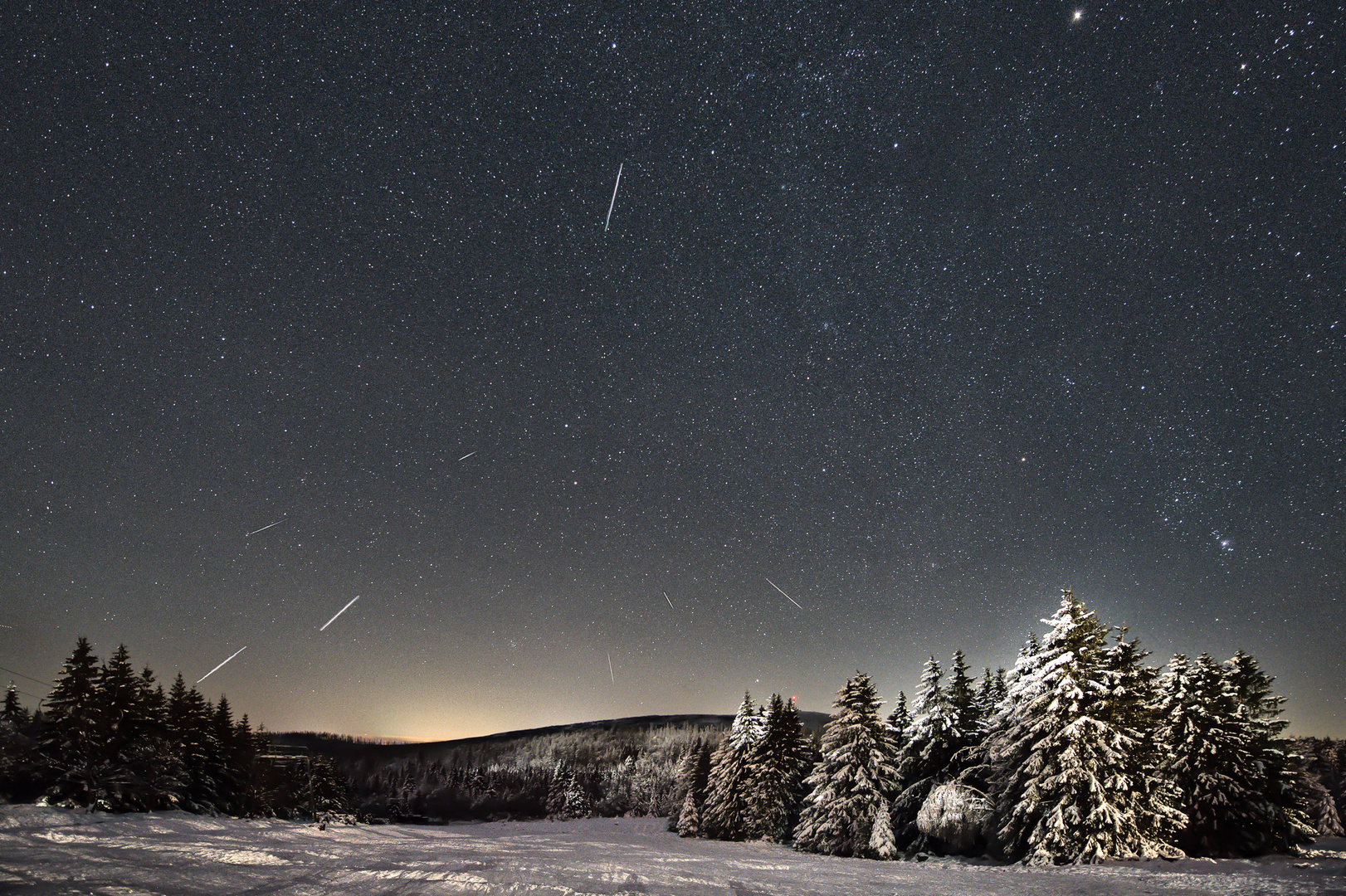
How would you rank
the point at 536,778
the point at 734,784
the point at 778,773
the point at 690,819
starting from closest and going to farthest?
the point at 778,773, the point at 734,784, the point at 690,819, the point at 536,778

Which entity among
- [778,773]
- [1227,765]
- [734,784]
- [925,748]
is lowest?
[734,784]

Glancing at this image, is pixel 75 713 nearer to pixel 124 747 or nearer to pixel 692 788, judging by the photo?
pixel 124 747

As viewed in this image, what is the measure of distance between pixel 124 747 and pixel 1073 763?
44.2m

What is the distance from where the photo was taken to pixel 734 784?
43.8m

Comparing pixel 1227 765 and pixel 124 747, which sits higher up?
pixel 1227 765

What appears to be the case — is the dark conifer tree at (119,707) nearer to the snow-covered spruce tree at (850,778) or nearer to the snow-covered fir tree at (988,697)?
the snow-covered spruce tree at (850,778)

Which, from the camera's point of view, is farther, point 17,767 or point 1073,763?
point 17,767

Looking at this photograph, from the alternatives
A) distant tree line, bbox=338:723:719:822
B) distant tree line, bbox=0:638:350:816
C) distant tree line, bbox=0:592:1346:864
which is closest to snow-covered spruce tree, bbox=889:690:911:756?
distant tree line, bbox=0:592:1346:864

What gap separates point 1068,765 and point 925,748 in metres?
13.2

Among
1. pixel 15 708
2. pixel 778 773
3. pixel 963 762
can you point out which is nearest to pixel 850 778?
pixel 963 762

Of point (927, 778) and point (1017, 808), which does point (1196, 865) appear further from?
point (927, 778)

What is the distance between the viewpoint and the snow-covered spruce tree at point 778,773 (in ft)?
132

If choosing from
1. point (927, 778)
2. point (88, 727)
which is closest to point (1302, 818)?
point (927, 778)

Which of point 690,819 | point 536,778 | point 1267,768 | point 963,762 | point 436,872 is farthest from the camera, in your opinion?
point 536,778
